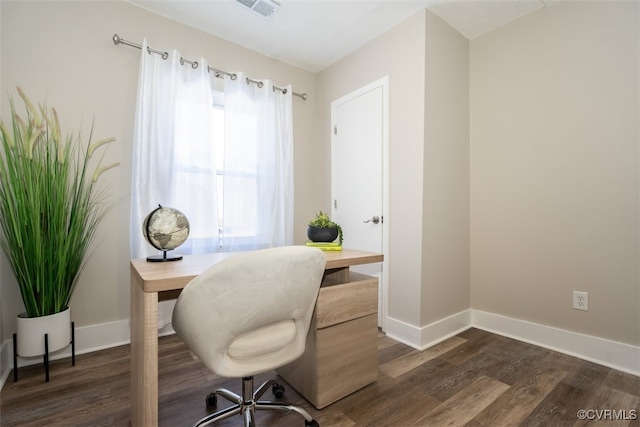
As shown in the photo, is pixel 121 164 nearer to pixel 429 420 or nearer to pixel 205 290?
pixel 205 290

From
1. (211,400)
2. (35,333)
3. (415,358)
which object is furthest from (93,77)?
(415,358)

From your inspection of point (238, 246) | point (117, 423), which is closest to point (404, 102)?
point (238, 246)

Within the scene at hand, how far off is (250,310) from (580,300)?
2.32 m

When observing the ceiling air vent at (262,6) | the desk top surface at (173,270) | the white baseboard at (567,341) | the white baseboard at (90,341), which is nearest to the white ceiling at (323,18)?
the ceiling air vent at (262,6)

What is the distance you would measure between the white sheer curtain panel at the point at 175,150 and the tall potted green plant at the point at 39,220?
13.6 inches

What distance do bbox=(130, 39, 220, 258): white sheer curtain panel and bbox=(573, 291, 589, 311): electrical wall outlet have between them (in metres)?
2.72

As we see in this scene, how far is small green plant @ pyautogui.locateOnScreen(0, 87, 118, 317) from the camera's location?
1.61 meters

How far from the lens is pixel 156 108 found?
2.21 m

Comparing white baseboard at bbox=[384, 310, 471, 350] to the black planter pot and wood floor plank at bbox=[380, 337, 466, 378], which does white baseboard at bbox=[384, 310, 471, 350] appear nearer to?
wood floor plank at bbox=[380, 337, 466, 378]

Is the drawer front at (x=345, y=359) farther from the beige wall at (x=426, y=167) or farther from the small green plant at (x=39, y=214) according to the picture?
the small green plant at (x=39, y=214)

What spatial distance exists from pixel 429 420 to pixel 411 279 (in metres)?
1.05

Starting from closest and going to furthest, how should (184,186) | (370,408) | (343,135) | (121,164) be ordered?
(370,408) < (121,164) < (184,186) < (343,135)

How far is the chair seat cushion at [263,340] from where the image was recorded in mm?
1083

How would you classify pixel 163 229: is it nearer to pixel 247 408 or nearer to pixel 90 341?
pixel 247 408
